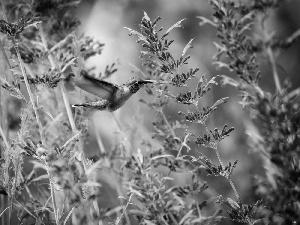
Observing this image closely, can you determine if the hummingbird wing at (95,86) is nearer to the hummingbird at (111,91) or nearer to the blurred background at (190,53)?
the hummingbird at (111,91)

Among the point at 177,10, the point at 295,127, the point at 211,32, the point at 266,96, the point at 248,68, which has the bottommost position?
the point at 295,127

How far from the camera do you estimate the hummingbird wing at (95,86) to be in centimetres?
213

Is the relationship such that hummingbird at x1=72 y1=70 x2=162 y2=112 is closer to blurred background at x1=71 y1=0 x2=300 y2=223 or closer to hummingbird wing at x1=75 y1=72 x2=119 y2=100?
hummingbird wing at x1=75 y1=72 x2=119 y2=100

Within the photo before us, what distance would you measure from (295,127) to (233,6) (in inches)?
31.2

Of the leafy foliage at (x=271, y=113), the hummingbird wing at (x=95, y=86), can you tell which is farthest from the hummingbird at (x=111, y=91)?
the leafy foliage at (x=271, y=113)

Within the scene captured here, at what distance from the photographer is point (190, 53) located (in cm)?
672

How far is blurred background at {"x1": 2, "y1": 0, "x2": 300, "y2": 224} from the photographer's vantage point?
5.35 m

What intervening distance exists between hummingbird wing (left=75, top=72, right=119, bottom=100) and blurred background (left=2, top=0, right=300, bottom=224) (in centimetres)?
264

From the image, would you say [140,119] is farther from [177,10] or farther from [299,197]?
[177,10]

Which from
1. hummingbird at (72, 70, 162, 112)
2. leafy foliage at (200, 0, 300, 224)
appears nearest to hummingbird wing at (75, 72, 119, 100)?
hummingbird at (72, 70, 162, 112)

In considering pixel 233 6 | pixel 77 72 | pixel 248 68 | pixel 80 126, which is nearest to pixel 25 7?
pixel 77 72

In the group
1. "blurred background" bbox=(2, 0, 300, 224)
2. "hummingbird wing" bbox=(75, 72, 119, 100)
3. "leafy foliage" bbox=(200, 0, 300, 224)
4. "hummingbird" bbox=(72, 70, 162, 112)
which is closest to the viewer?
"leafy foliage" bbox=(200, 0, 300, 224)

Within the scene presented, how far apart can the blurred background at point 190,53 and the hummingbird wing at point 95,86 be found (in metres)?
2.64

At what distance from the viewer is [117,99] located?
248 centimetres
